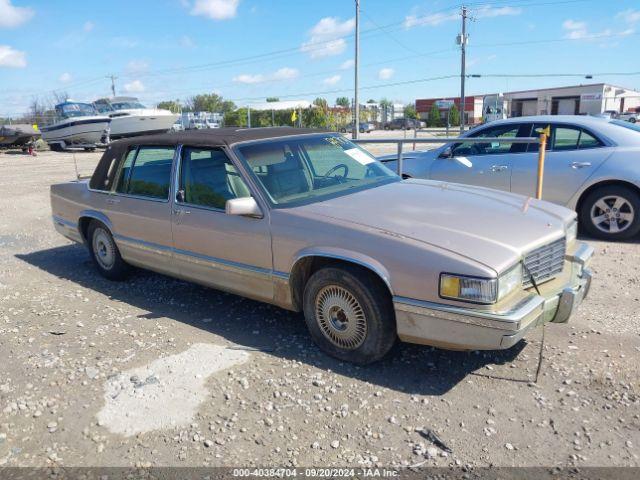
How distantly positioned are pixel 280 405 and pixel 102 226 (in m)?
3.39

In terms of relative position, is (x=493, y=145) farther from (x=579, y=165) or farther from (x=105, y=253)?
(x=105, y=253)

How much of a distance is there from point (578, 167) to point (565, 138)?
461 mm

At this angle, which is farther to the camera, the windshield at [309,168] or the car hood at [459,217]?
the windshield at [309,168]

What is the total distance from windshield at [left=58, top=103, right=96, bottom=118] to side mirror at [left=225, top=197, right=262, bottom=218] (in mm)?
28452

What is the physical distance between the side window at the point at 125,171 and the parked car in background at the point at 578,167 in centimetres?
402

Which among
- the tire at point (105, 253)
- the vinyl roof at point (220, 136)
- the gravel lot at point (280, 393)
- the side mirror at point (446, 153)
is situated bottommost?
the gravel lot at point (280, 393)

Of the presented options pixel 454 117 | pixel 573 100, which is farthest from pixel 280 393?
pixel 454 117

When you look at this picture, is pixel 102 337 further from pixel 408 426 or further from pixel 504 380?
pixel 504 380

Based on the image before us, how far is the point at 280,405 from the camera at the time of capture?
3.35m

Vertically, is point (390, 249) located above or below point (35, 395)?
above

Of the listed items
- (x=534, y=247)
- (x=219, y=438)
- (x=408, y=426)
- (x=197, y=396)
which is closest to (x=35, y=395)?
(x=197, y=396)

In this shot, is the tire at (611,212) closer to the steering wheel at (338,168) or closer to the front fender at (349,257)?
the steering wheel at (338,168)

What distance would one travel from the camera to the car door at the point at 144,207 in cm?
487

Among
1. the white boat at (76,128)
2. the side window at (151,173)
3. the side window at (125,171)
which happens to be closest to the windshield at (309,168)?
the side window at (151,173)
